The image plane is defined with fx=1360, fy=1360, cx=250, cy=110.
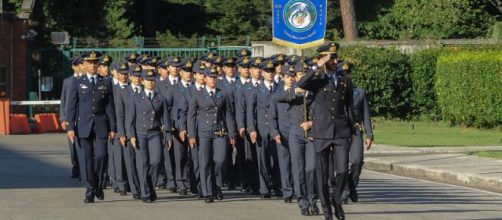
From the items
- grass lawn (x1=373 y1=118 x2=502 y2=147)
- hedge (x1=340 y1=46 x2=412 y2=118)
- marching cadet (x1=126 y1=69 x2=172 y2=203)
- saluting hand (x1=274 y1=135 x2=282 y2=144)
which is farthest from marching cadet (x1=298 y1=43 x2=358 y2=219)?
hedge (x1=340 y1=46 x2=412 y2=118)

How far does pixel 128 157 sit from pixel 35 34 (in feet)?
79.0

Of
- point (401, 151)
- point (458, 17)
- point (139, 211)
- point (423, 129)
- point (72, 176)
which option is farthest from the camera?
point (458, 17)

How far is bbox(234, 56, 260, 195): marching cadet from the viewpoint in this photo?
18.5m

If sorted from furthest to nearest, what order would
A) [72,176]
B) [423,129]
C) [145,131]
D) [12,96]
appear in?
1. [12,96]
2. [423,129]
3. [72,176]
4. [145,131]

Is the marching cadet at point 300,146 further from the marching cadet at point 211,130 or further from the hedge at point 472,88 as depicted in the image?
the hedge at point 472,88

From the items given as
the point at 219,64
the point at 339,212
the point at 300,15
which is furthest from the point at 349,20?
the point at 339,212

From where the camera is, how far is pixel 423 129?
1336 inches

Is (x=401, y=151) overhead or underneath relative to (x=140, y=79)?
underneath

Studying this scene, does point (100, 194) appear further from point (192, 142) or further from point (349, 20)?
point (349, 20)

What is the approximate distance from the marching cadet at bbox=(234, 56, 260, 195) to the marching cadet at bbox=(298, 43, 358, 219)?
12.4 feet

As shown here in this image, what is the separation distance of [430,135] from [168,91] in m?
13.7

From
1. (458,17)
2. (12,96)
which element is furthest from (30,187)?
(458,17)

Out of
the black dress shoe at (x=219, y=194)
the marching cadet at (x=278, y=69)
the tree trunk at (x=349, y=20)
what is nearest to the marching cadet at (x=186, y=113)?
the black dress shoe at (x=219, y=194)

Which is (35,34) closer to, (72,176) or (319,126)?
(72,176)
